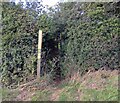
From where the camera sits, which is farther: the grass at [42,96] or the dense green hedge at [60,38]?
the dense green hedge at [60,38]

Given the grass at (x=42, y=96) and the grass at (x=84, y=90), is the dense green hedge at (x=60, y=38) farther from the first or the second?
the grass at (x=42, y=96)

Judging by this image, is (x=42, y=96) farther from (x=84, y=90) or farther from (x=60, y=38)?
(x=60, y=38)

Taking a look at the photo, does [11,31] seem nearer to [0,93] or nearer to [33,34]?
[33,34]

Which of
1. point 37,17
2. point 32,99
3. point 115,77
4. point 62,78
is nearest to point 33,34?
point 37,17

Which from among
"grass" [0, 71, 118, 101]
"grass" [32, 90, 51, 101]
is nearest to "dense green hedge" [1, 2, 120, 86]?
"grass" [0, 71, 118, 101]

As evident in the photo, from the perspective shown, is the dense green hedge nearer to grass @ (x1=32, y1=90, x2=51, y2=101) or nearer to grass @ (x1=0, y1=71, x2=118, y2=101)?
grass @ (x1=0, y1=71, x2=118, y2=101)

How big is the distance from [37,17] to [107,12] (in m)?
1.55

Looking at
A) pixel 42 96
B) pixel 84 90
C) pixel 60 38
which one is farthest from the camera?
pixel 60 38

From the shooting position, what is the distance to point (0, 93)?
5.20m

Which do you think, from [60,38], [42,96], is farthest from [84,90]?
[60,38]

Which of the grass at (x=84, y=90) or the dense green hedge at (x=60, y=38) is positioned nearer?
the grass at (x=84, y=90)

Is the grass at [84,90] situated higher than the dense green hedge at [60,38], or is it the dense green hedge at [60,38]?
the dense green hedge at [60,38]

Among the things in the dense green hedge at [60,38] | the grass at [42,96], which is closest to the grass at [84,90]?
the grass at [42,96]

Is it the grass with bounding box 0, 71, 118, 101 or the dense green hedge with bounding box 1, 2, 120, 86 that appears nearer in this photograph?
the grass with bounding box 0, 71, 118, 101
